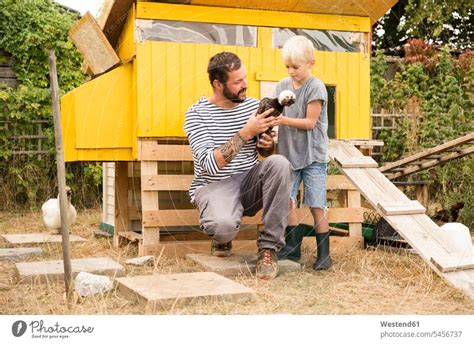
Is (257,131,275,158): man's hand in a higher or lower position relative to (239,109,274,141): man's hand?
lower

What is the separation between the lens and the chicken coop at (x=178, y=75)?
14.2 feet

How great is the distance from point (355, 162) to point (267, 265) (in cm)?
110

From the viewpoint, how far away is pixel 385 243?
4.57 meters

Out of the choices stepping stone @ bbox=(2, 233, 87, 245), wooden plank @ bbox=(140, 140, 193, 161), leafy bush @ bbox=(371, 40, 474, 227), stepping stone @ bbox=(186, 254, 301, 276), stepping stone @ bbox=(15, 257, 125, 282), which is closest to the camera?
stepping stone @ bbox=(15, 257, 125, 282)

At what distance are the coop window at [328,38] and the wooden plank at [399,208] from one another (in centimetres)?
141

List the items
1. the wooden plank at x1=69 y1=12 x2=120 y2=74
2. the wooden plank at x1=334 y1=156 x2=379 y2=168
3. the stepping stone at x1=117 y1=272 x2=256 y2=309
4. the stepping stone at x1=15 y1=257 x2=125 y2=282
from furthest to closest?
the wooden plank at x1=69 y1=12 x2=120 y2=74 → the wooden plank at x1=334 y1=156 x2=379 y2=168 → the stepping stone at x1=15 y1=257 x2=125 y2=282 → the stepping stone at x1=117 y1=272 x2=256 y2=309

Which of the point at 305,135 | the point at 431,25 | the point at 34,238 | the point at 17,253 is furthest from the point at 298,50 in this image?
the point at 431,25

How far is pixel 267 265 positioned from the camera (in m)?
3.51

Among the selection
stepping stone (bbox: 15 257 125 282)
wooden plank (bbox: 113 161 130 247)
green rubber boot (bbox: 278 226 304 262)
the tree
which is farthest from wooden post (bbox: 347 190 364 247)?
the tree

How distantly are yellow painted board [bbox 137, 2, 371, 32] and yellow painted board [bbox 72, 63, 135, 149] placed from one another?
16.6 inches

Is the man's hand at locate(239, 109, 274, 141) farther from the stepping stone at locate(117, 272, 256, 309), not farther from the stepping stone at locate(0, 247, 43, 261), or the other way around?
the stepping stone at locate(0, 247, 43, 261)

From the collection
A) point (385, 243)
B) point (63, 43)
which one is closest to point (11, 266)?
point (385, 243)

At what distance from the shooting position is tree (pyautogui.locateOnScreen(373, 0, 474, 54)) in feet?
26.7

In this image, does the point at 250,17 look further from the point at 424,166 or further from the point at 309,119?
the point at 424,166
